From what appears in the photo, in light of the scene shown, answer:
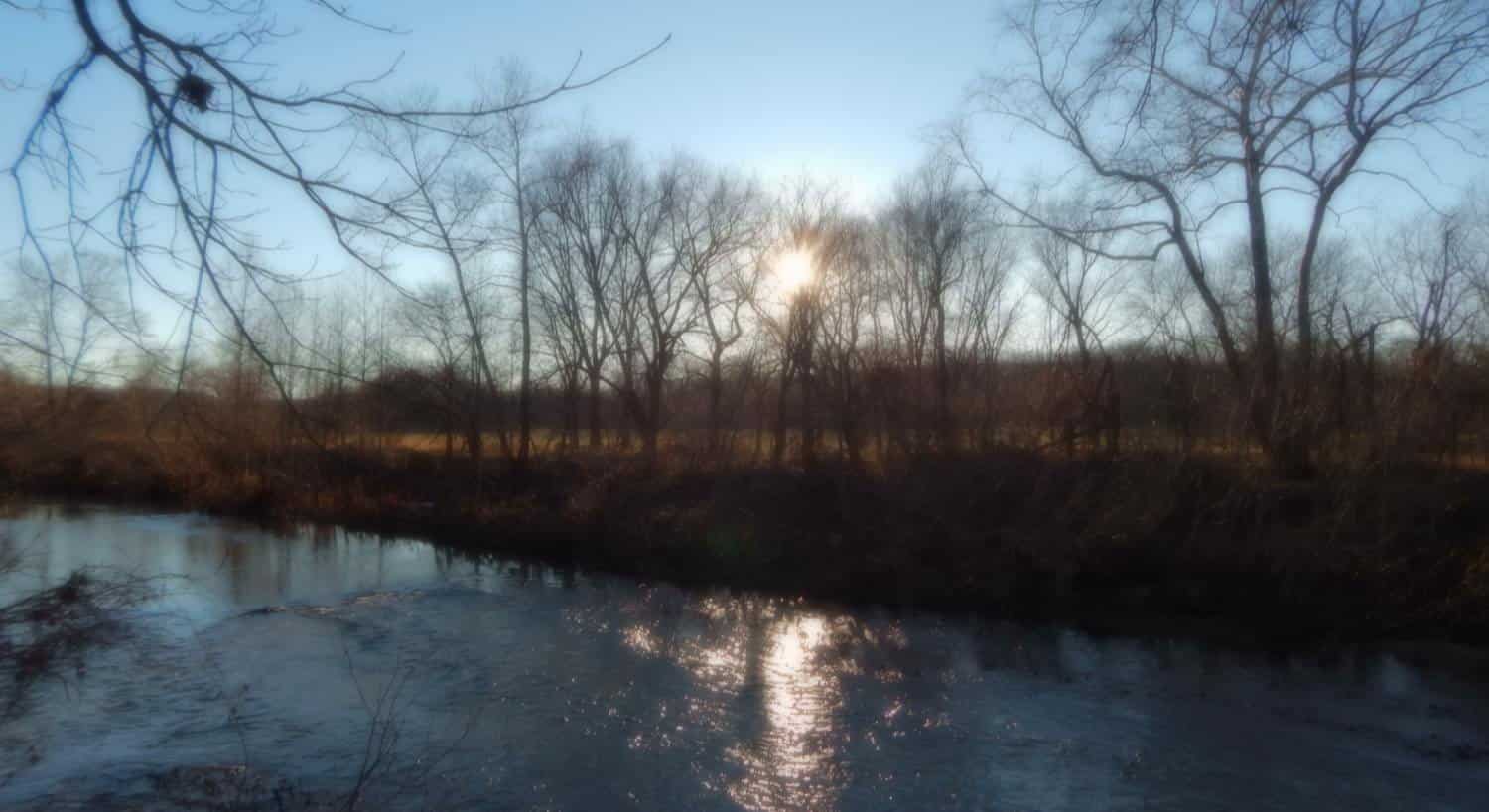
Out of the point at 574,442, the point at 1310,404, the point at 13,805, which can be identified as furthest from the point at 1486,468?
the point at 574,442

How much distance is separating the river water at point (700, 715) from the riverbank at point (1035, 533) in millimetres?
1238

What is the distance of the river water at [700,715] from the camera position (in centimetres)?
852

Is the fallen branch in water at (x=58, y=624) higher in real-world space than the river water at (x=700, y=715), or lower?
higher

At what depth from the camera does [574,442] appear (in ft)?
98.1

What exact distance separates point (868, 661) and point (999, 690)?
6.31 ft

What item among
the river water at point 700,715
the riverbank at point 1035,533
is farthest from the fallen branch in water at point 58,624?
the riverbank at point 1035,533

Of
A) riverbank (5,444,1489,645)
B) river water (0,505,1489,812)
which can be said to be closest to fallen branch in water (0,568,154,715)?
river water (0,505,1489,812)

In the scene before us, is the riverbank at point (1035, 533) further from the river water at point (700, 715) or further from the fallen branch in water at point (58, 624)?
the fallen branch in water at point (58, 624)

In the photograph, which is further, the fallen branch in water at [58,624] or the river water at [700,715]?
the fallen branch in water at [58,624]

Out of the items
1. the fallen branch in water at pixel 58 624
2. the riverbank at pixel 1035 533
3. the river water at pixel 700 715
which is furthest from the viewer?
the riverbank at pixel 1035 533

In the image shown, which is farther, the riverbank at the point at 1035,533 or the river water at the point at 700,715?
the riverbank at the point at 1035,533

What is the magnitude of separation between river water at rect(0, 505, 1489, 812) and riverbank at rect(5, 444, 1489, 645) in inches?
48.8

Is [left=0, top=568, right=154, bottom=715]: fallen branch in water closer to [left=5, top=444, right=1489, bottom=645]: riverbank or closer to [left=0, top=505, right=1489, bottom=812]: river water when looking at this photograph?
[left=0, top=505, right=1489, bottom=812]: river water

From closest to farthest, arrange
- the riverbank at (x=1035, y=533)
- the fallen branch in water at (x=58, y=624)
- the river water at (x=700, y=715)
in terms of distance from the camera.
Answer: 1. the river water at (x=700, y=715)
2. the fallen branch in water at (x=58, y=624)
3. the riverbank at (x=1035, y=533)
